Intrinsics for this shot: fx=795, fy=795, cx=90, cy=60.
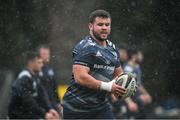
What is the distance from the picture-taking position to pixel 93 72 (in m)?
10.3

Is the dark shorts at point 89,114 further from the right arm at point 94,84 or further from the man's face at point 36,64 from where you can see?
the man's face at point 36,64

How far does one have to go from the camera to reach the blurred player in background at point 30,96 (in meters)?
13.1

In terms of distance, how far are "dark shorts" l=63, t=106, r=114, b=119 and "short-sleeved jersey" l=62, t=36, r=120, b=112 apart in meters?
0.05

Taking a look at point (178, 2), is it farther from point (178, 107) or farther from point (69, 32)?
point (178, 107)

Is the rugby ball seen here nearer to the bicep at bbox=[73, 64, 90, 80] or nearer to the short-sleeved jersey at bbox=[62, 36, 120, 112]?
the short-sleeved jersey at bbox=[62, 36, 120, 112]

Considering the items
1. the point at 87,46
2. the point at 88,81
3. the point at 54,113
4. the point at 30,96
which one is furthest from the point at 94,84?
the point at 54,113

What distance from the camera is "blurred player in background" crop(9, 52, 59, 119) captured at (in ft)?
43.0

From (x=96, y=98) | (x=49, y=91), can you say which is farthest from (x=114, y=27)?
(x=96, y=98)

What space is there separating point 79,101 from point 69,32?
962cm

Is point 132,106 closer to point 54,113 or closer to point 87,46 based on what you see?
point 54,113

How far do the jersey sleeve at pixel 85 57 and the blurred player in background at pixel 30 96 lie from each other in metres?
3.03

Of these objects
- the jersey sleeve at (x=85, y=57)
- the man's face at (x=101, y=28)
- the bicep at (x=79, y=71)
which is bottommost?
the bicep at (x=79, y=71)

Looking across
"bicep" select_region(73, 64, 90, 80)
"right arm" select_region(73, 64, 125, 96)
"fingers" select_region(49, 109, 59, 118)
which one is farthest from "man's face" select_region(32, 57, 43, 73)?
"right arm" select_region(73, 64, 125, 96)

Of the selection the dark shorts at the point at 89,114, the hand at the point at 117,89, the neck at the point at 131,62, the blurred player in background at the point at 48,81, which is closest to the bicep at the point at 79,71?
the hand at the point at 117,89
